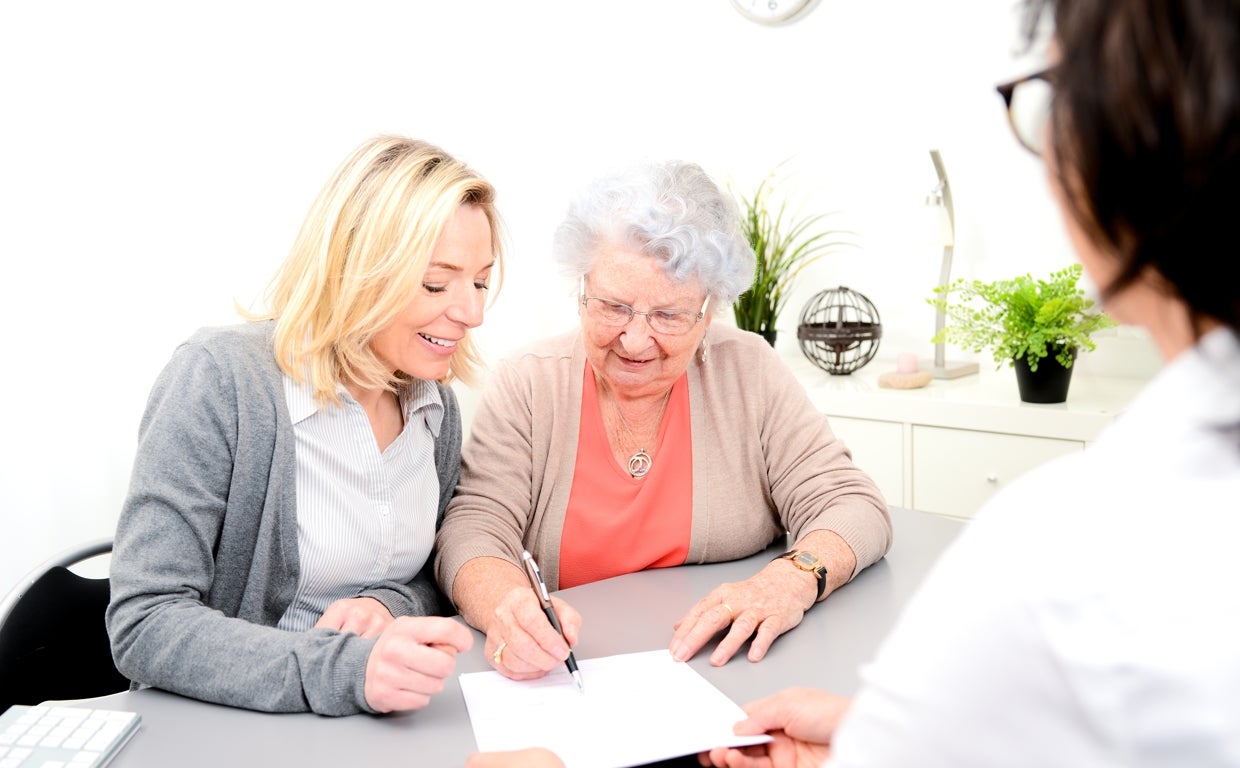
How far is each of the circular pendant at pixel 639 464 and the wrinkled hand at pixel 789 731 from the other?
74 cm

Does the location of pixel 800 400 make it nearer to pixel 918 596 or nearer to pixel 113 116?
pixel 918 596

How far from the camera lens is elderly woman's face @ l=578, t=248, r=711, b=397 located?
166 centimetres

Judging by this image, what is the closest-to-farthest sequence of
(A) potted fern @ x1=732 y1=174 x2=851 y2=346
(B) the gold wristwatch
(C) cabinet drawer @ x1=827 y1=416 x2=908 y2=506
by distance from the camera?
(B) the gold wristwatch, (C) cabinet drawer @ x1=827 y1=416 x2=908 y2=506, (A) potted fern @ x1=732 y1=174 x2=851 y2=346

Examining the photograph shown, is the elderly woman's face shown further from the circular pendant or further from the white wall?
the white wall

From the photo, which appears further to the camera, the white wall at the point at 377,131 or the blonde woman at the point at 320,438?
the white wall at the point at 377,131

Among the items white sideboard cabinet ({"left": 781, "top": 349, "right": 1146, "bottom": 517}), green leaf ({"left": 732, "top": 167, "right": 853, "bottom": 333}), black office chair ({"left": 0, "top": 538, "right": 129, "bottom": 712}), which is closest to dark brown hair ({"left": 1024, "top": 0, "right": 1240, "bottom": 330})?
black office chair ({"left": 0, "top": 538, "right": 129, "bottom": 712})

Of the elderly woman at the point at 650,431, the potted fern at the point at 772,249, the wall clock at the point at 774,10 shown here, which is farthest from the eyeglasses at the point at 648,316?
the wall clock at the point at 774,10

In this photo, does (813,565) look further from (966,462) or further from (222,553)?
(966,462)

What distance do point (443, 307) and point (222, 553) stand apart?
0.47 meters

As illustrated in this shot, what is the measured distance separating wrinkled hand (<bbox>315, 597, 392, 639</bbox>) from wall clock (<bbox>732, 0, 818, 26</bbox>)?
2584 mm

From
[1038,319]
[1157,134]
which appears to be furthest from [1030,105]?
[1038,319]

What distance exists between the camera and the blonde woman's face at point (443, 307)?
1446 mm

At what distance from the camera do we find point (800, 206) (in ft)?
11.0

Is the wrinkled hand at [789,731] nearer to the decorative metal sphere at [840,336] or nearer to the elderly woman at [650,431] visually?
the elderly woman at [650,431]
